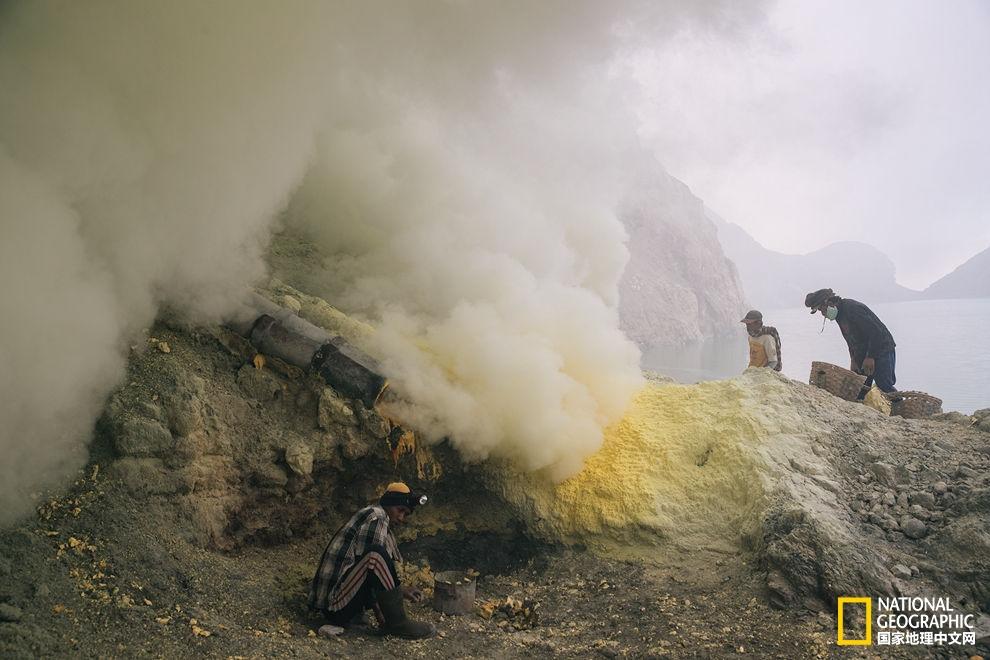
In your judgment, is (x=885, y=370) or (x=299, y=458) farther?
(x=885, y=370)

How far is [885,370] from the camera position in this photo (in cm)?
661

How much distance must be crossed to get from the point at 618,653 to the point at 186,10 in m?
4.77

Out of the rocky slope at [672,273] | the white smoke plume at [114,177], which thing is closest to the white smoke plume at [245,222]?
the white smoke plume at [114,177]

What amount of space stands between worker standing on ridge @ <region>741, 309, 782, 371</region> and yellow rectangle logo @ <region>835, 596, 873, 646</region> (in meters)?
3.55

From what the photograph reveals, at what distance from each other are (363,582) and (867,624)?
2867 mm

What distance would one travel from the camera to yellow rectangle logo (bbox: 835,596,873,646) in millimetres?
3078

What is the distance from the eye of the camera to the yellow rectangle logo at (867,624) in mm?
3078

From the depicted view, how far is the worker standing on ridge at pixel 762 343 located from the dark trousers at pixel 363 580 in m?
4.95

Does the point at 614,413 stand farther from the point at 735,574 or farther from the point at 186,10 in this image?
the point at 186,10

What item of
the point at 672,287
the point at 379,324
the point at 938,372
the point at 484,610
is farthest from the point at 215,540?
the point at 672,287

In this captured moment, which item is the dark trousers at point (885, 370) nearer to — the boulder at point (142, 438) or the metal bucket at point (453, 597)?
the metal bucket at point (453, 597)

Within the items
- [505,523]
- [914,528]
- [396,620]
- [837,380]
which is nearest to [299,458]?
[396,620]

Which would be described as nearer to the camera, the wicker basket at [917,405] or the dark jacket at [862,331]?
the wicker basket at [917,405]

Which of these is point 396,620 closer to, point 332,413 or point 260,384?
point 332,413
